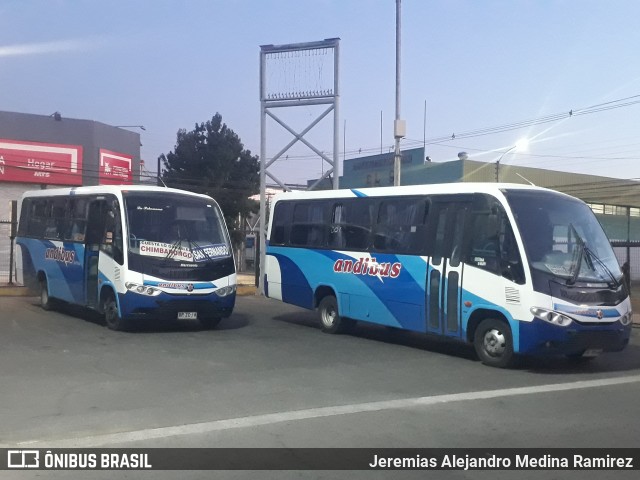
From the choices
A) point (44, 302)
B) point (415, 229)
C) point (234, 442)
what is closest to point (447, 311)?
point (415, 229)

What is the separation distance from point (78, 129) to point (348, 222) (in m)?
24.7

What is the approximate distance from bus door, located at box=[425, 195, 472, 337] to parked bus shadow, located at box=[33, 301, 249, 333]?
4.95 metres

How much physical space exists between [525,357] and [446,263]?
2036 mm

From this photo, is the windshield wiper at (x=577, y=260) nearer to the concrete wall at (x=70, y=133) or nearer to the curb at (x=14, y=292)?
the curb at (x=14, y=292)

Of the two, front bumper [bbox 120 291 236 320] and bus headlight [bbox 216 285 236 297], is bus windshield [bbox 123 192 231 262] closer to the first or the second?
bus headlight [bbox 216 285 236 297]

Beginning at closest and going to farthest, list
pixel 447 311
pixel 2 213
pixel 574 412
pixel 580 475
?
1. pixel 580 475
2. pixel 574 412
3. pixel 447 311
4. pixel 2 213

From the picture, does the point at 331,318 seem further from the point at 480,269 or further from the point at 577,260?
the point at 577,260

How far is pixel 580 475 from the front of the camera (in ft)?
21.0

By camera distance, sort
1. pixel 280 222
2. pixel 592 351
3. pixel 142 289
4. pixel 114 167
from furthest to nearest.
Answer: pixel 114 167
pixel 280 222
pixel 142 289
pixel 592 351

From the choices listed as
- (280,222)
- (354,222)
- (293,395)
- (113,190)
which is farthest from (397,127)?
(293,395)

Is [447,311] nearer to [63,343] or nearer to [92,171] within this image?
[63,343]

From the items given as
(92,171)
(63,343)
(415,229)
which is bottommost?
(63,343)

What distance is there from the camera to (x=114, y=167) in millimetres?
38000

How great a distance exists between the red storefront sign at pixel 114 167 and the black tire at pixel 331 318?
23.7m
